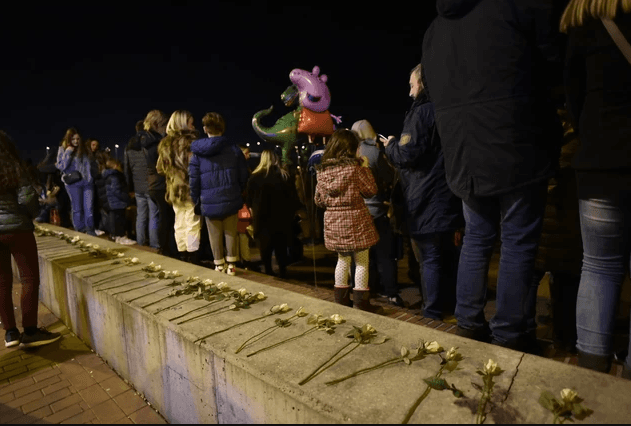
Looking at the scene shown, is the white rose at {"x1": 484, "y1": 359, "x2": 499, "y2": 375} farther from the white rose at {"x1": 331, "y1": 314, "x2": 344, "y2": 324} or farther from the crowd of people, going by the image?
the white rose at {"x1": 331, "y1": 314, "x2": 344, "y2": 324}

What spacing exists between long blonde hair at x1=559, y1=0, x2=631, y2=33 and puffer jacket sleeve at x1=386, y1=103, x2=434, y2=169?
46.5 inches

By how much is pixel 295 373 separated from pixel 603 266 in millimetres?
1410

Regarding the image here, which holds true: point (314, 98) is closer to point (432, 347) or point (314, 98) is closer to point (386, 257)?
point (386, 257)

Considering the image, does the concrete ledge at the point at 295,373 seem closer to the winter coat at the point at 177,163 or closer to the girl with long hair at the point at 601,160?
the girl with long hair at the point at 601,160

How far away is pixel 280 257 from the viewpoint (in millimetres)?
5414

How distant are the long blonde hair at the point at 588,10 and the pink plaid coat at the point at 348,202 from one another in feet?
5.78

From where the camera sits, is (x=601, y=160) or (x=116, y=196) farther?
(x=116, y=196)

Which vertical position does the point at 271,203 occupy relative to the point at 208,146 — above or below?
below

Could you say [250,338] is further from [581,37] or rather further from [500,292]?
[581,37]

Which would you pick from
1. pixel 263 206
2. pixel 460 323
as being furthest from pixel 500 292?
pixel 263 206

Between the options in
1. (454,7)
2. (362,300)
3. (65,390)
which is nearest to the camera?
(454,7)

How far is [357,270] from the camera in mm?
3359

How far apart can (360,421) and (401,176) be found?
2307 mm

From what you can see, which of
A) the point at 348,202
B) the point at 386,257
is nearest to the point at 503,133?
the point at 348,202
